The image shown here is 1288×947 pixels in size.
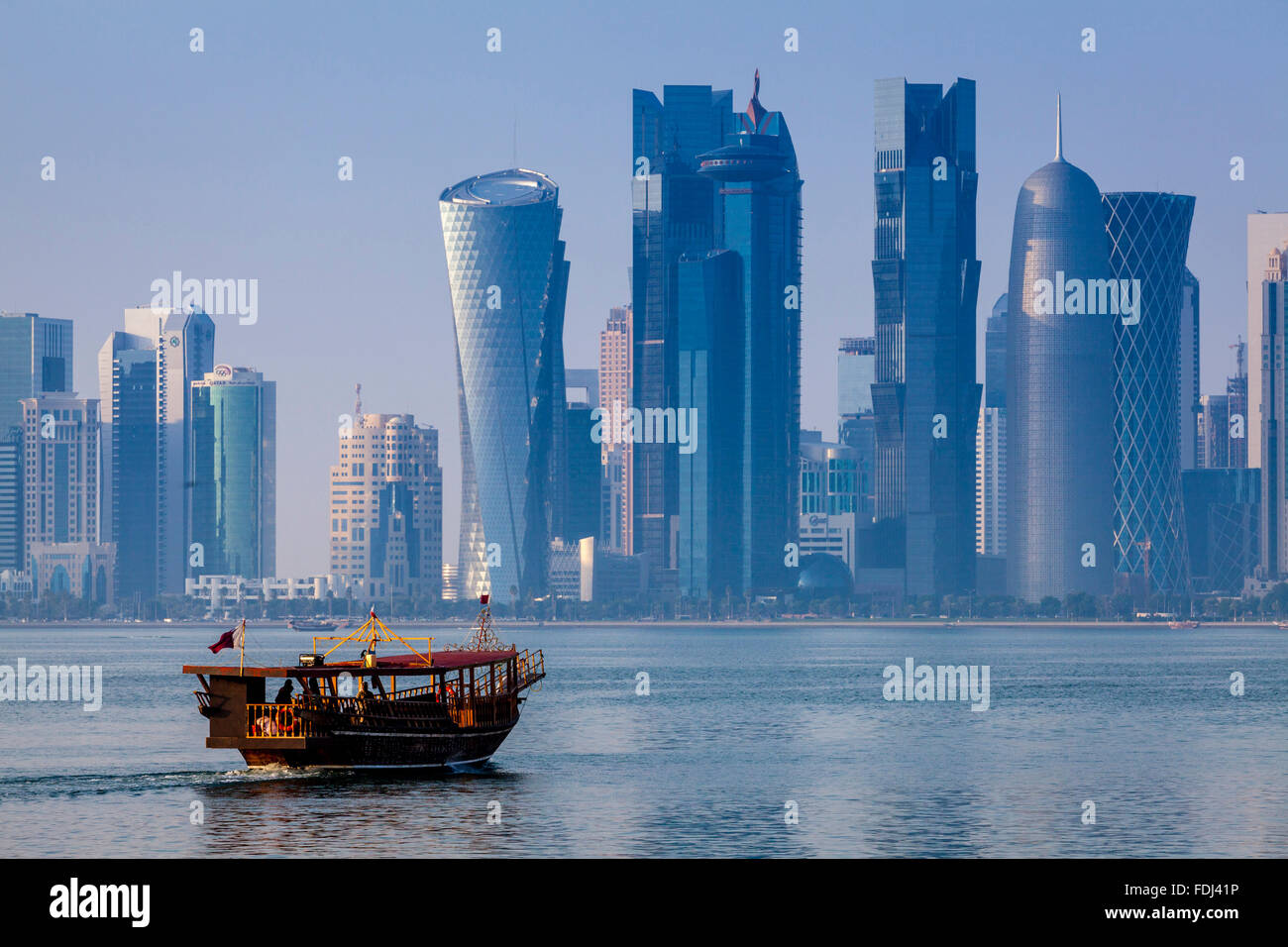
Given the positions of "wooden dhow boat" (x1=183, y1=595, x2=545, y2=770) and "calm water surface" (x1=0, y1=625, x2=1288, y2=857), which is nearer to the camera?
"calm water surface" (x1=0, y1=625, x2=1288, y2=857)

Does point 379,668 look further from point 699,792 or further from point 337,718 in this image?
point 699,792

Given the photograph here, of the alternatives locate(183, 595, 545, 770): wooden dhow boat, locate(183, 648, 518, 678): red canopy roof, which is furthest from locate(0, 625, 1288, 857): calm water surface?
locate(183, 648, 518, 678): red canopy roof

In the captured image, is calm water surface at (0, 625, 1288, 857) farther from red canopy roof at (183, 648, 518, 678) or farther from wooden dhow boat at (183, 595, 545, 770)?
red canopy roof at (183, 648, 518, 678)

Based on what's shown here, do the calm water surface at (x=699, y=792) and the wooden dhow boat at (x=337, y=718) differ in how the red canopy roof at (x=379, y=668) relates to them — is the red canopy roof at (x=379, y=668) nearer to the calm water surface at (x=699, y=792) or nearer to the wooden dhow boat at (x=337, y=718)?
the wooden dhow boat at (x=337, y=718)

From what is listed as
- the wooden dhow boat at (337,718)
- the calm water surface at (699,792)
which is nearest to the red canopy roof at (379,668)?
the wooden dhow boat at (337,718)

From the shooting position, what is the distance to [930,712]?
169m

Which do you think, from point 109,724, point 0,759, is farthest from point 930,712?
point 0,759

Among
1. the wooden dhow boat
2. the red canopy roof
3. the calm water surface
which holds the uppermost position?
the red canopy roof

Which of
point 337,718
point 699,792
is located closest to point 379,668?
point 337,718

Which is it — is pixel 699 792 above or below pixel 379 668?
below

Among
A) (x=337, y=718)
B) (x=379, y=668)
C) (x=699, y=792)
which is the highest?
(x=379, y=668)

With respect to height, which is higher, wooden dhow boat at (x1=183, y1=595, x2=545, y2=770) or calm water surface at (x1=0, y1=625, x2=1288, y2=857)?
wooden dhow boat at (x1=183, y1=595, x2=545, y2=770)
